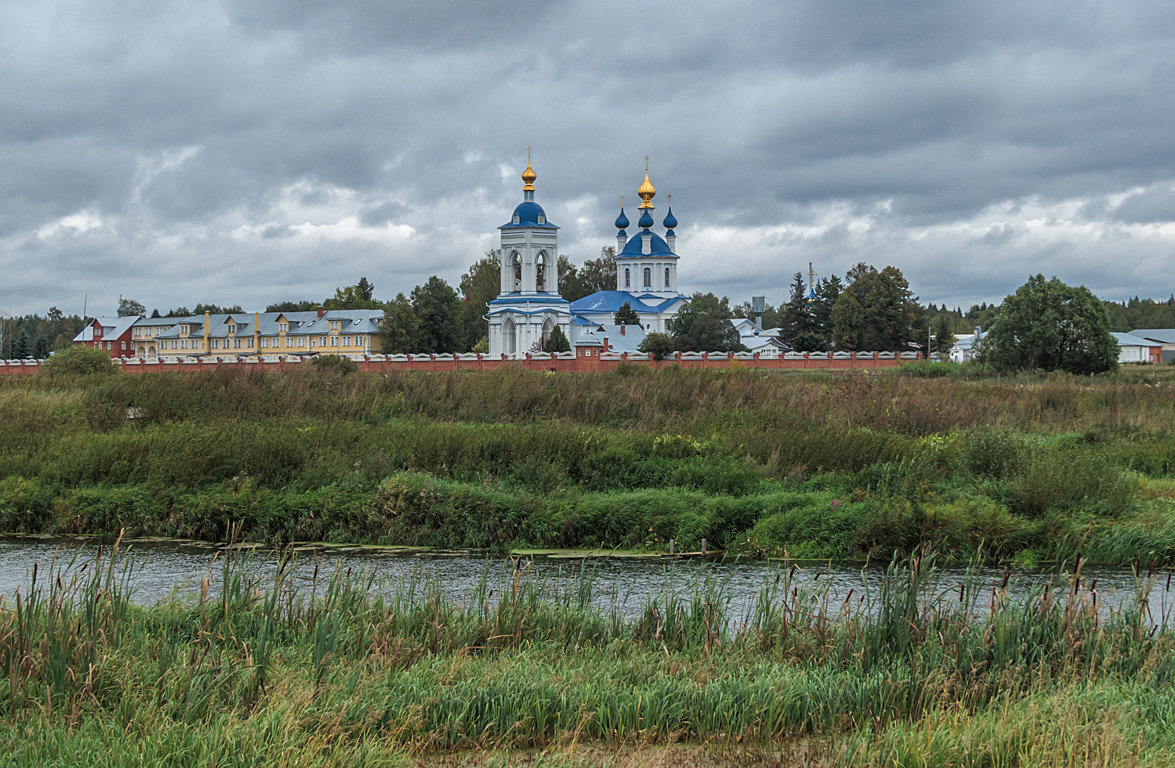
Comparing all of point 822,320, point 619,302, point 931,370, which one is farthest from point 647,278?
point 931,370

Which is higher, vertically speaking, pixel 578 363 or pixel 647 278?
pixel 647 278

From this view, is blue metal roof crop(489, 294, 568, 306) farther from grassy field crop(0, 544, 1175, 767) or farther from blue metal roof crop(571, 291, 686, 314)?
grassy field crop(0, 544, 1175, 767)

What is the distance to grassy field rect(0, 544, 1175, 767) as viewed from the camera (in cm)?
541

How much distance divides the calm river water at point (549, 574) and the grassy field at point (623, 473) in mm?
676

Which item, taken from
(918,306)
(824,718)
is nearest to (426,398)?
(824,718)

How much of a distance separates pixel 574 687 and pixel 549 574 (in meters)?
4.55

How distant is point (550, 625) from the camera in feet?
25.1

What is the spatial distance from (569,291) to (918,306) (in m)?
45.8

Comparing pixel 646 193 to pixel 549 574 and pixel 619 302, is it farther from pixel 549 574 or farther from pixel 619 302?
pixel 549 574

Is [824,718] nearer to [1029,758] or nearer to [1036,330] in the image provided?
[1029,758]

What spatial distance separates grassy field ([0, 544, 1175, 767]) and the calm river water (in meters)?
2.22

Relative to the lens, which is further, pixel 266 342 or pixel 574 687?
Result: pixel 266 342

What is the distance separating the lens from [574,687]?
20.6ft

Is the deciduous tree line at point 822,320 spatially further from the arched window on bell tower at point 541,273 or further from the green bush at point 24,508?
the green bush at point 24,508
